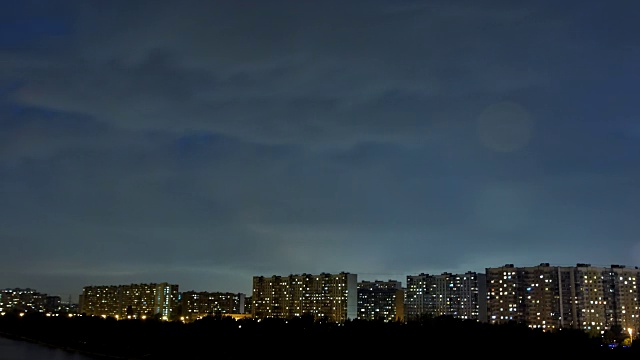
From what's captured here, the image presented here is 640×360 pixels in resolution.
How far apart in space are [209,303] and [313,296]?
42.2 metres

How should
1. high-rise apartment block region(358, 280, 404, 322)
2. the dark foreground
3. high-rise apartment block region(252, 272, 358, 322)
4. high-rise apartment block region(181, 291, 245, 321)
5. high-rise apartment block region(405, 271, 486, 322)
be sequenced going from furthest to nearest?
high-rise apartment block region(181, 291, 245, 321), high-rise apartment block region(358, 280, 404, 322), high-rise apartment block region(252, 272, 358, 322), high-rise apartment block region(405, 271, 486, 322), the dark foreground

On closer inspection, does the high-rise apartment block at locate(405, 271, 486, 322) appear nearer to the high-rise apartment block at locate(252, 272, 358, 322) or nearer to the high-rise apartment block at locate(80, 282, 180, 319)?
the high-rise apartment block at locate(252, 272, 358, 322)

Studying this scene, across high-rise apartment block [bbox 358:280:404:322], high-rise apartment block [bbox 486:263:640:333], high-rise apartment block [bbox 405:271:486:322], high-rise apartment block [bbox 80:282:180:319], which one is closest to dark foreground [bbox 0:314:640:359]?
high-rise apartment block [bbox 486:263:640:333]

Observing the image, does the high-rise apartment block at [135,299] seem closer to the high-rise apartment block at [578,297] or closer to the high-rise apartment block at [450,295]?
the high-rise apartment block at [450,295]

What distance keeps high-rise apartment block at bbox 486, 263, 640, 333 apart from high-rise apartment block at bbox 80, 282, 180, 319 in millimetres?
78915

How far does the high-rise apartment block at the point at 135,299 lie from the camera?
151500 millimetres

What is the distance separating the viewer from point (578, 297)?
335 feet

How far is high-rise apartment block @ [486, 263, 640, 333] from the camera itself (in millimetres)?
101438

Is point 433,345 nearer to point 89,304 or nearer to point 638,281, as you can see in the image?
point 638,281

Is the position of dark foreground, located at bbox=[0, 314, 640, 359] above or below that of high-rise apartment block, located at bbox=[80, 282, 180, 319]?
below

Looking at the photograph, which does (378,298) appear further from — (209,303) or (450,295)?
(209,303)

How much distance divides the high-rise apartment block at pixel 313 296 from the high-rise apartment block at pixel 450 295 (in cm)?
1241

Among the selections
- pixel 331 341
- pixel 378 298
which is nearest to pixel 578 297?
pixel 378 298

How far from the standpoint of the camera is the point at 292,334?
35.9 metres
